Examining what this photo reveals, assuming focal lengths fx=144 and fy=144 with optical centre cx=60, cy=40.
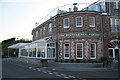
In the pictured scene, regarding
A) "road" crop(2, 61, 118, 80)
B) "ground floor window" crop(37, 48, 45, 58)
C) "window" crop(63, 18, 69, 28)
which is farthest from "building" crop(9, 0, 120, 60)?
"road" crop(2, 61, 118, 80)

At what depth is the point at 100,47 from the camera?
762 inches

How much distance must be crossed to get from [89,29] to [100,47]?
2.84 metres

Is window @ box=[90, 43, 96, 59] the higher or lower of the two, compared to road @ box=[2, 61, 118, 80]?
higher

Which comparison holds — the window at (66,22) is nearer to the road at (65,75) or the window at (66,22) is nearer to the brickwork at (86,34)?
the brickwork at (86,34)

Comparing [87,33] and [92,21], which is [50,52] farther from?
[92,21]

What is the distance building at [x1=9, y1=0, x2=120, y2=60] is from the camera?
63.1 feet

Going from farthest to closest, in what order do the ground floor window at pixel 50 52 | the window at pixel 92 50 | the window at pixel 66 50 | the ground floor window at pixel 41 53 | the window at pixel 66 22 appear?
the ground floor window at pixel 41 53
the ground floor window at pixel 50 52
the window at pixel 66 22
the window at pixel 66 50
the window at pixel 92 50

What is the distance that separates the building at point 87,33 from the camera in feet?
63.1

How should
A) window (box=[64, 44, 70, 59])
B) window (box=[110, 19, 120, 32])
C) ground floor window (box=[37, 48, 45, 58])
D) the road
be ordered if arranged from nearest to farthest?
the road < window (box=[64, 44, 70, 59]) < window (box=[110, 19, 120, 32]) < ground floor window (box=[37, 48, 45, 58])

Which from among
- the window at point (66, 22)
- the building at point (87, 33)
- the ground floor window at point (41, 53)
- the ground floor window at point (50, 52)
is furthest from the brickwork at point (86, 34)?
the ground floor window at point (41, 53)

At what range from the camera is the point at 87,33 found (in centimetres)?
1923

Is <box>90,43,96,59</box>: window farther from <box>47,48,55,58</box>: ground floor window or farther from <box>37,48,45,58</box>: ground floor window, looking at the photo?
<box>37,48,45,58</box>: ground floor window

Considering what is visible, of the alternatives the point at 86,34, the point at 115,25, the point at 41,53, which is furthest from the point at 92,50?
the point at 41,53

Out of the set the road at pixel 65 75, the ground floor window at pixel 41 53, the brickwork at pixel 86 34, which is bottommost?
the road at pixel 65 75
